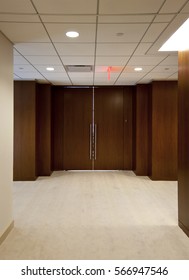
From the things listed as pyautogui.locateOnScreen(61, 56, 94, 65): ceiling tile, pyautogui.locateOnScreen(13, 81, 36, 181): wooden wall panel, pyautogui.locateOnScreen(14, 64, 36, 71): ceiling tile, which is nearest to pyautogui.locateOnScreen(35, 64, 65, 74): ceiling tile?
pyautogui.locateOnScreen(14, 64, 36, 71): ceiling tile

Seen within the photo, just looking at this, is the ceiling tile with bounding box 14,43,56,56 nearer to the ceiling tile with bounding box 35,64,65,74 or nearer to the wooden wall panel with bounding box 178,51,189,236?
the ceiling tile with bounding box 35,64,65,74

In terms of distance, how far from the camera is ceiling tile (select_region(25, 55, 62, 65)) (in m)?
5.20

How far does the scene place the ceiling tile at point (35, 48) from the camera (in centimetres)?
441

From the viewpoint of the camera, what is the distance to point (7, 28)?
12.0 feet

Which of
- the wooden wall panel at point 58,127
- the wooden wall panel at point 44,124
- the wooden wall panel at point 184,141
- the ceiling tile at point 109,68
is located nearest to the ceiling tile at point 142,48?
the wooden wall panel at point 184,141

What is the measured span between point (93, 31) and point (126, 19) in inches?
21.7

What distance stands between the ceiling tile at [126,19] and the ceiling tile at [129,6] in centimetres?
11

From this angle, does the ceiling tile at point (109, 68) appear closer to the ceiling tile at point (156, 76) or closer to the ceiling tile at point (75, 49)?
the ceiling tile at point (156, 76)

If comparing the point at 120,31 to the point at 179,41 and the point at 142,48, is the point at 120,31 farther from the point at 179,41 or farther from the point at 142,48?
the point at 179,41

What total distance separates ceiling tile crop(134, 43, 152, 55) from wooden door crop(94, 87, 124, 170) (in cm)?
489

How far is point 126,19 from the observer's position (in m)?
3.38

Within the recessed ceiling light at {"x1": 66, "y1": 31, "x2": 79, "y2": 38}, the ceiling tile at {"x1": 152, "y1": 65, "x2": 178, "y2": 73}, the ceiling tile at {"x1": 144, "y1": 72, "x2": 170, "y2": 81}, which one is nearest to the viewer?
the recessed ceiling light at {"x1": 66, "y1": 31, "x2": 79, "y2": 38}

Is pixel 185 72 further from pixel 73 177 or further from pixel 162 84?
pixel 73 177

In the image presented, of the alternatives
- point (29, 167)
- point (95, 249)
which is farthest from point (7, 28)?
point (29, 167)
